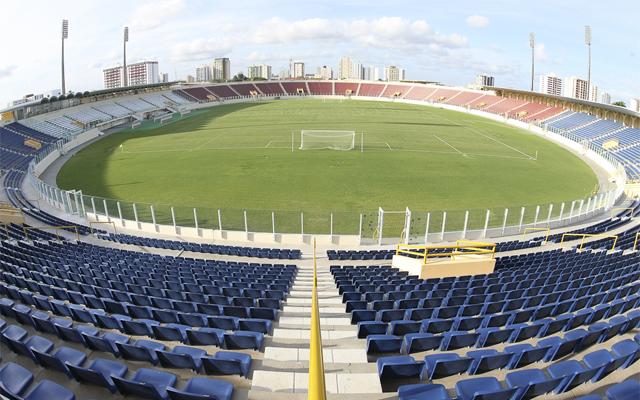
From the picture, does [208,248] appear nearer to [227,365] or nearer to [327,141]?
[227,365]

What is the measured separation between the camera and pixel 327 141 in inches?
1682

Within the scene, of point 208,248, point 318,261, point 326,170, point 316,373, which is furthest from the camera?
point 326,170

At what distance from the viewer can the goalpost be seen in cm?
4062

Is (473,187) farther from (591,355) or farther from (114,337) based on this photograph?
(114,337)

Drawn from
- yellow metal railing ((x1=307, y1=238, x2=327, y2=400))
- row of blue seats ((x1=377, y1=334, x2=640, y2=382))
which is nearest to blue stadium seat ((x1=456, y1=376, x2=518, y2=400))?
row of blue seats ((x1=377, y1=334, x2=640, y2=382))

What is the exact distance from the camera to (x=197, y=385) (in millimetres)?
4891

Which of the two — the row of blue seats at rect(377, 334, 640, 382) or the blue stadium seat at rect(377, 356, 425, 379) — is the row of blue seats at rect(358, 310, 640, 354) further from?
the blue stadium seat at rect(377, 356, 425, 379)

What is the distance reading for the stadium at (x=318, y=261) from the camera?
17.9 feet

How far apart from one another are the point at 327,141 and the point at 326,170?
11850 mm

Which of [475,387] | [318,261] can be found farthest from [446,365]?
[318,261]

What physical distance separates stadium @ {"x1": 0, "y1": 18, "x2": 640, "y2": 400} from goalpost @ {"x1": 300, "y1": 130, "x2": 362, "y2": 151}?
1.28ft

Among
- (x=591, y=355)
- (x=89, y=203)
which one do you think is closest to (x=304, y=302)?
(x=591, y=355)

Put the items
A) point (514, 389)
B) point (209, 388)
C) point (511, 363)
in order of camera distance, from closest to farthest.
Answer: point (514, 389) → point (209, 388) → point (511, 363)

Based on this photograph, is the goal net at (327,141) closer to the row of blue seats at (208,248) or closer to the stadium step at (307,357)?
the row of blue seats at (208,248)
